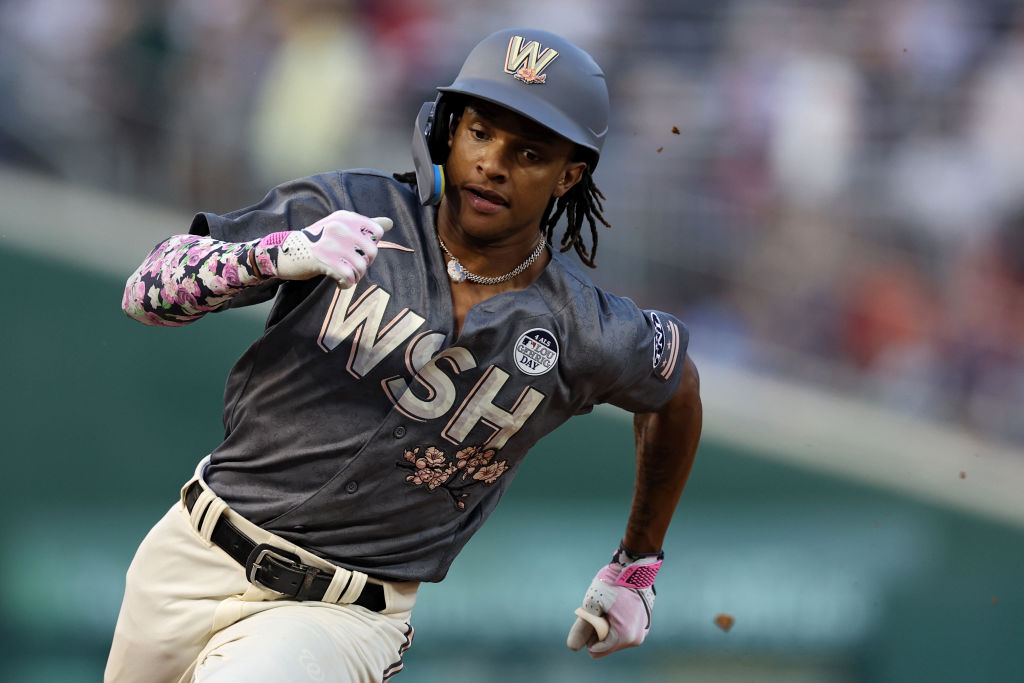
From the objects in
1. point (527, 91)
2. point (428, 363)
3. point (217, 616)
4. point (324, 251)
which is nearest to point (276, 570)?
point (217, 616)

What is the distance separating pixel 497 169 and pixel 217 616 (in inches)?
48.2

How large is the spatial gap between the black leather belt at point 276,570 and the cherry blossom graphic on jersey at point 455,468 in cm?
30

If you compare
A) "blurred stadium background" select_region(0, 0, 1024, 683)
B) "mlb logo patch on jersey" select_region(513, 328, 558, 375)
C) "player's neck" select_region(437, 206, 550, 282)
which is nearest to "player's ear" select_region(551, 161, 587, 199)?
"player's neck" select_region(437, 206, 550, 282)

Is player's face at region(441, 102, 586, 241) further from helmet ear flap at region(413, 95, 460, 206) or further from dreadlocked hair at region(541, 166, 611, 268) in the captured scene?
dreadlocked hair at region(541, 166, 611, 268)

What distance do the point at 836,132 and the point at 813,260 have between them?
0.72m

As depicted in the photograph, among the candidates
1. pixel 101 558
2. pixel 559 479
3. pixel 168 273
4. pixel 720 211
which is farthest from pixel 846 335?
pixel 168 273

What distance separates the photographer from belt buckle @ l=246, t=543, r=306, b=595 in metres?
2.76

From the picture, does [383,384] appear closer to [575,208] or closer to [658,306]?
[575,208]

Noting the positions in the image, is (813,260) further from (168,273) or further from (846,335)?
(168,273)

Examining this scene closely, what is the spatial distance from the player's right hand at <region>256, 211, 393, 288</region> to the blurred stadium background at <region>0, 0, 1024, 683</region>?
2.85 metres

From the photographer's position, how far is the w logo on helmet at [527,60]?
2.69 m

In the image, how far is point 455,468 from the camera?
2.88 meters

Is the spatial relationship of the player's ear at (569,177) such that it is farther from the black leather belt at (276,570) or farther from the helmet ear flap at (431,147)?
the black leather belt at (276,570)

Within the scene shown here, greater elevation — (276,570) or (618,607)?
(618,607)
